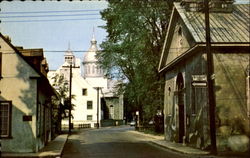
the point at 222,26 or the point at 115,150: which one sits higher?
the point at 222,26

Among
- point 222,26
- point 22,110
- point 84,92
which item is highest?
point 222,26

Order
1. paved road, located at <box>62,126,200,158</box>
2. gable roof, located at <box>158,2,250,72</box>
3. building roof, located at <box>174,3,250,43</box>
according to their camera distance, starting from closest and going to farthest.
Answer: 1. paved road, located at <box>62,126,200,158</box>
2. gable roof, located at <box>158,2,250,72</box>
3. building roof, located at <box>174,3,250,43</box>

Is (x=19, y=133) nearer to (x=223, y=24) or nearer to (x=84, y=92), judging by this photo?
(x=223, y=24)

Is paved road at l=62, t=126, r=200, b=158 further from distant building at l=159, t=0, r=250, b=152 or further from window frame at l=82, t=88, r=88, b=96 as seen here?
window frame at l=82, t=88, r=88, b=96

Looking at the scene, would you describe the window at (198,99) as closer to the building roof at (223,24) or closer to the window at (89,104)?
the building roof at (223,24)

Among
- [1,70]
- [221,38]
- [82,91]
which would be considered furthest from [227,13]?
[82,91]

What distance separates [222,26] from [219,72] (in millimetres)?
2997

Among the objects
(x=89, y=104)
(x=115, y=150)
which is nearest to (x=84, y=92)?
(x=89, y=104)

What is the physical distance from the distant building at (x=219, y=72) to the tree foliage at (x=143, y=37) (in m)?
11.0

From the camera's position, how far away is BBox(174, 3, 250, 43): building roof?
2044 cm

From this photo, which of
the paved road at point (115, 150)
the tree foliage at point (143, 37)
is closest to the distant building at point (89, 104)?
the tree foliage at point (143, 37)

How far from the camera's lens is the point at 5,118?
19.3m

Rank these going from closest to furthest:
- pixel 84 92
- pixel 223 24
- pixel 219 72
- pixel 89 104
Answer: pixel 219 72, pixel 223 24, pixel 84 92, pixel 89 104

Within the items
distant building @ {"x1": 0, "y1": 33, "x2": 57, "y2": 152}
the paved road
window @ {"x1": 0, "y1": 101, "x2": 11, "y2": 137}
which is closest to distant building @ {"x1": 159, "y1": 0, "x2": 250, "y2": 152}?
the paved road
